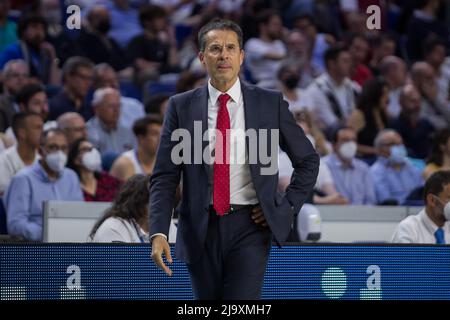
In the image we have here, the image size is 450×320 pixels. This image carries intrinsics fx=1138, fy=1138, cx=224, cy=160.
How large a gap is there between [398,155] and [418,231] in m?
3.19

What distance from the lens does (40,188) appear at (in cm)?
844

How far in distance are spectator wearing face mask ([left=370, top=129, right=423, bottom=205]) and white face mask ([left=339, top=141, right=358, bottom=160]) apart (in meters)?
0.34

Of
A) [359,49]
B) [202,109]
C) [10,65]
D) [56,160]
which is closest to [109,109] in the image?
[10,65]

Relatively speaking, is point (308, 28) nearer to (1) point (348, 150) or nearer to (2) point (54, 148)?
(1) point (348, 150)

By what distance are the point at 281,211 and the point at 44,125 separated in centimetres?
549

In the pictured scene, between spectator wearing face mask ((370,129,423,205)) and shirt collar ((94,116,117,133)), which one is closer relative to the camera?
spectator wearing face mask ((370,129,423,205))

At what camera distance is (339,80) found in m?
11.8

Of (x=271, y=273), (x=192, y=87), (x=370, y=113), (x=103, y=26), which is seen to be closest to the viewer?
(x=271, y=273)

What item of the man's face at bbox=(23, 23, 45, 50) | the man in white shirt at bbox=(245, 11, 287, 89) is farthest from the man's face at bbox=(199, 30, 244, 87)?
the man in white shirt at bbox=(245, 11, 287, 89)

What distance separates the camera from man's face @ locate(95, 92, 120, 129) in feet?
33.5

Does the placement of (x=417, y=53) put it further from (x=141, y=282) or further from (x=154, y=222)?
(x=154, y=222)

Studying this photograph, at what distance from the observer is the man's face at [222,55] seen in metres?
4.63

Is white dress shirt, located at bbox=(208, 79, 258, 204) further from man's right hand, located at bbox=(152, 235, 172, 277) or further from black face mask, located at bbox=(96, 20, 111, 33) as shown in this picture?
black face mask, located at bbox=(96, 20, 111, 33)

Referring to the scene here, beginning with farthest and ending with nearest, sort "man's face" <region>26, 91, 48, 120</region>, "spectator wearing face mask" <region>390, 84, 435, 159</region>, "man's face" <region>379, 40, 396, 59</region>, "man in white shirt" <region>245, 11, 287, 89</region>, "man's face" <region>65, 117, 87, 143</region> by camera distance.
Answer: "man's face" <region>379, 40, 396, 59</region> → "man in white shirt" <region>245, 11, 287, 89</region> → "spectator wearing face mask" <region>390, 84, 435, 159</region> → "man's face" <region>26, 91, 48, 120</region> → "man's face" <region>65, 117, 87, 143</region>
